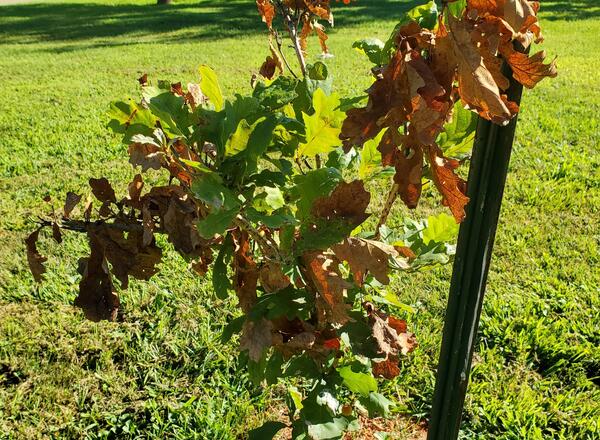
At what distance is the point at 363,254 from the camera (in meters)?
Answer: 1.19

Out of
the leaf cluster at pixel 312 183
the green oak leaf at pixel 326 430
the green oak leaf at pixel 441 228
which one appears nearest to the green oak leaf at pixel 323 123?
the leaf cluster at pixel 312 183

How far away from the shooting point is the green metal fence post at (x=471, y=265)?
3.76 feet

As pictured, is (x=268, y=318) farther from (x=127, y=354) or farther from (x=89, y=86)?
(x=89, y=86)

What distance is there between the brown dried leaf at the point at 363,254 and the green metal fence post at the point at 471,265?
0.19m

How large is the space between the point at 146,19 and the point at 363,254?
48.8 feet

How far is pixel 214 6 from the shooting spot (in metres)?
16.9

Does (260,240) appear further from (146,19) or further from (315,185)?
(146,19)

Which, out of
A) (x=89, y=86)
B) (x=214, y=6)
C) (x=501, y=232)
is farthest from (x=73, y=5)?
(x=501, y=232)

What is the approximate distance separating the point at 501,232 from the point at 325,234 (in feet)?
9.64

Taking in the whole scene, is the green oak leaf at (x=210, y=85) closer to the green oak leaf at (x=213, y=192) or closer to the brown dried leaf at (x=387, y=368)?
the green oak leaf at (x=213, y=192)

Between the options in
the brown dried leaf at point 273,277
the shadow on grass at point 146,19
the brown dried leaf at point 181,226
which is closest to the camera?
the brown dried leaf at point 181,226

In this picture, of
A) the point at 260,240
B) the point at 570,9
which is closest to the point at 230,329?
the point at 260,240

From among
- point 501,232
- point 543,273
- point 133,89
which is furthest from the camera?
point 133,89

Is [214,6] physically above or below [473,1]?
below
